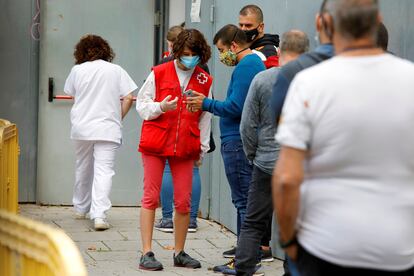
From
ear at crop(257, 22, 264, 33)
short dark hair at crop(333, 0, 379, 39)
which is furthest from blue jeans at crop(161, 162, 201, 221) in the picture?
short dark hair at crop(333, 0, 379, 39)

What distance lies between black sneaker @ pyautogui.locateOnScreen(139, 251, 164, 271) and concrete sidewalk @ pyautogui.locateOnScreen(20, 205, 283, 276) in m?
0.06

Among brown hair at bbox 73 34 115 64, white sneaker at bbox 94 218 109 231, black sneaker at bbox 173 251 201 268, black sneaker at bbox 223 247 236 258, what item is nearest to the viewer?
black sneaker at bbox 173 251 201 268

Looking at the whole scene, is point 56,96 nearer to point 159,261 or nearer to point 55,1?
point 55,1

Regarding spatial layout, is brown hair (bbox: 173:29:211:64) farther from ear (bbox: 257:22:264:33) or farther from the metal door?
the metal door

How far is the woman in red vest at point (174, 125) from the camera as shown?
7.59 meters

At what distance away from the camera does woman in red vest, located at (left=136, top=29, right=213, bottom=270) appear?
24.9 feet

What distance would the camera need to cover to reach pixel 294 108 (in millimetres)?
3625

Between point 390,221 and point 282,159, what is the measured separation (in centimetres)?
44

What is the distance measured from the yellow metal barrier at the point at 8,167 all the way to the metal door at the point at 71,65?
9.36 ft

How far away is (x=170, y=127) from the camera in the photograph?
760 cm

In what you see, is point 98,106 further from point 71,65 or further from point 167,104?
point 167,104

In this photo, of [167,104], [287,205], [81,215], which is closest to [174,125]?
[167,104]

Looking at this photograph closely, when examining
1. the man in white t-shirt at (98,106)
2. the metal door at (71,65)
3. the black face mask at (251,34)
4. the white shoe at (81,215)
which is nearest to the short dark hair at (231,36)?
the black face mask at (251,34)

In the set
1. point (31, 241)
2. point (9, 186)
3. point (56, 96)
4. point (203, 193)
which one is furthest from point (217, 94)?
point (31, 241)
